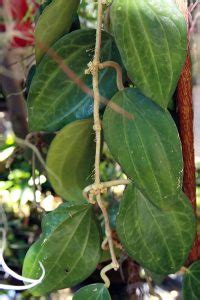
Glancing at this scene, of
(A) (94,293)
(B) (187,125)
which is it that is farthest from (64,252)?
(B) (187,125)

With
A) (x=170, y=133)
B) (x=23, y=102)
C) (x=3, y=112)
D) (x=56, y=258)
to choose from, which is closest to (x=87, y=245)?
(x=56, y=258)

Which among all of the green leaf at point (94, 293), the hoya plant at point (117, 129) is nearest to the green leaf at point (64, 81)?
the hoya plant at point (117, 129)

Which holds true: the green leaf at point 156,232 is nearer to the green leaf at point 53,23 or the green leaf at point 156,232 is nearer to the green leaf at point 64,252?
the green leaf at point 64,252

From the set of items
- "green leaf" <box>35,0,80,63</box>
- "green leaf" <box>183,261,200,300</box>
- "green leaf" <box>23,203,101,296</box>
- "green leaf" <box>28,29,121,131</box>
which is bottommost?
"green leaf" <box>183,261,200,300</box>

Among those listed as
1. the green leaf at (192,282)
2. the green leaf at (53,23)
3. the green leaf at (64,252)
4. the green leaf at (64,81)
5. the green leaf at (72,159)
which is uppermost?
the green leaf at (53,23)

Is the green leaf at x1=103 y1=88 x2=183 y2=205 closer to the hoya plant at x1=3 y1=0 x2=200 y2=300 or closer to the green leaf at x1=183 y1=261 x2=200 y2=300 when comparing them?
the hoya plant at x1=3 y1=0 x2=200 y2=300

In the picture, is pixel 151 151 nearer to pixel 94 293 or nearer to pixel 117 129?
pixel 117 129

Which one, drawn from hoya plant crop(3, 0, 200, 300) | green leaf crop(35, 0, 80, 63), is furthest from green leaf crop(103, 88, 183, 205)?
green leaf crop(35, 0, 80, 63)
